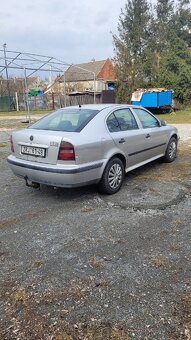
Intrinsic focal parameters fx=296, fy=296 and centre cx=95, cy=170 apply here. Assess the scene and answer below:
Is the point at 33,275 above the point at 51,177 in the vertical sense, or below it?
below

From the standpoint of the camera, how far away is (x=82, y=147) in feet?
13.9

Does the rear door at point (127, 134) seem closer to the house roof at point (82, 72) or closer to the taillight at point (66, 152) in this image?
the taillight at point (66, 152)

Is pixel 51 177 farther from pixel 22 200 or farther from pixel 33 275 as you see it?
pixel 33 275

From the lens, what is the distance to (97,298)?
8.12 feet

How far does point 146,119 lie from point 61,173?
264 cm

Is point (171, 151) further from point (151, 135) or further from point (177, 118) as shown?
point (177, 118)

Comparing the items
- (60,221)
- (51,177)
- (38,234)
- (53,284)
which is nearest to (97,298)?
(53,284)

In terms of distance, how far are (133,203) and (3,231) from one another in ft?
6.39

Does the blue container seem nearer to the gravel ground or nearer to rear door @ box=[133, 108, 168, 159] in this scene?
rear door @ box=[133, 108, 168, 159]

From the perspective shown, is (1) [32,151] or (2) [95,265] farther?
(1) [32,151]

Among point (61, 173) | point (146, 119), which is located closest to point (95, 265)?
point (61, 173)

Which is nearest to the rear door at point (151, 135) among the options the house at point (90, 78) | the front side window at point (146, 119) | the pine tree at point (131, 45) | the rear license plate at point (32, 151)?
the front side window at point (146, 119)

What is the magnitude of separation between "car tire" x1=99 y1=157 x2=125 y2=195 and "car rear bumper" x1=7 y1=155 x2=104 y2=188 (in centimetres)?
15

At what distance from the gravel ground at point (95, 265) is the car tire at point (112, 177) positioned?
0.13m
